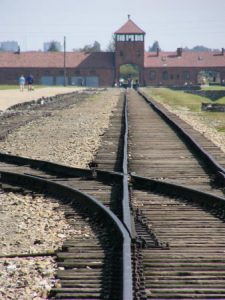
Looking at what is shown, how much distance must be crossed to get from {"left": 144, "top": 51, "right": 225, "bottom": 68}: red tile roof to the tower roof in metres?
5.59

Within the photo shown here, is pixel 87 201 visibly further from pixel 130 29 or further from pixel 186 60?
pixel 186 60

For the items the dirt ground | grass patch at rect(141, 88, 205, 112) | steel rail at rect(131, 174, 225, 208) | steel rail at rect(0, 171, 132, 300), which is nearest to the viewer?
steel rail at rect(0, 171, 132, 300)

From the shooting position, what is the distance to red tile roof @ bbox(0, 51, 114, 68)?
340 feet

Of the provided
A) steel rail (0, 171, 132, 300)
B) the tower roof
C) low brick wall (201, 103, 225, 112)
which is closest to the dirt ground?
low brick wall (201, 103, 225, 112)

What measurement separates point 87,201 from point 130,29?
101000 millimetres

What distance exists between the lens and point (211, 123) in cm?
2345

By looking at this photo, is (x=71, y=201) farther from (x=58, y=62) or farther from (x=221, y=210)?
(x=58, y=62)

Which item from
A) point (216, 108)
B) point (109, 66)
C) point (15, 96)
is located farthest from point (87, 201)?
point (109, 66)

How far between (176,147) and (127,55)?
91.3 m

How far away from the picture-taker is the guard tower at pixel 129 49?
4033 inches

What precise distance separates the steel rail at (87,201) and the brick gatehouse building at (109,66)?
307 feet

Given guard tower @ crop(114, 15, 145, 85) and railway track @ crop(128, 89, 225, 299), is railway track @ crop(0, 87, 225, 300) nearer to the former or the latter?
railway track @ crop(128, 89, 225, 299)

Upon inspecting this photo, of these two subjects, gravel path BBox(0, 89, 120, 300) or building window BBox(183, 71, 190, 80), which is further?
building window BBox(183, 71, 190, 80)

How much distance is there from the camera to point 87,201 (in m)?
7.57
